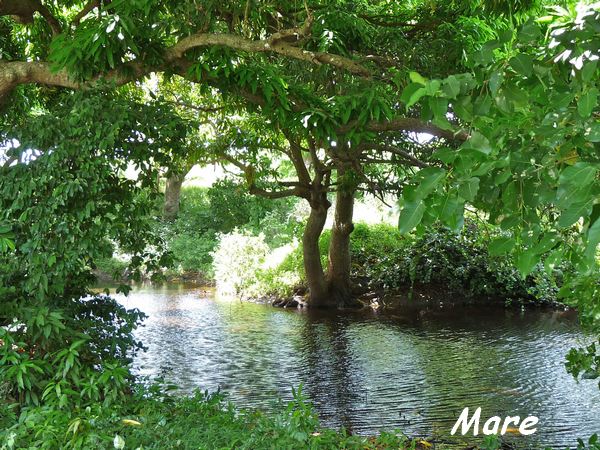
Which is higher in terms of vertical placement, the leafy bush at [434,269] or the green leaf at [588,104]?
the green leaf at [588,104]

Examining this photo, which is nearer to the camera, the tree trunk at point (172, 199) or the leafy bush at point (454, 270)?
the leafy bush at point (454, 270)

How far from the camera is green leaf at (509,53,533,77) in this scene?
1684 mm

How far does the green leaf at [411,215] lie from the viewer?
1557 mm

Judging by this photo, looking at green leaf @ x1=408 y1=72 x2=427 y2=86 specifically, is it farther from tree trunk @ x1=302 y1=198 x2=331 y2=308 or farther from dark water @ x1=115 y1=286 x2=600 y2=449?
tree trunk @ x1=302 y1=198 x2=331 y2=308

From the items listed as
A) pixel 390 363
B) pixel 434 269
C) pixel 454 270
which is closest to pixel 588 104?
pixel 390 363

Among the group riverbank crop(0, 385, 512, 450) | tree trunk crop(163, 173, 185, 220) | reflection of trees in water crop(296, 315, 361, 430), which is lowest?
reflection of trees in water crop(296, 315, 361, 430)

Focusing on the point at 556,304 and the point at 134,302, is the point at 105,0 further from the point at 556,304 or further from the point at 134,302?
the point at 556,304

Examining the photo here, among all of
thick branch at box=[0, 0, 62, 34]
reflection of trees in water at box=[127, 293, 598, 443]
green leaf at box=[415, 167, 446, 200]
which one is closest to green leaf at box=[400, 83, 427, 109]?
green leaf at box=[415, 167, 446, 200]

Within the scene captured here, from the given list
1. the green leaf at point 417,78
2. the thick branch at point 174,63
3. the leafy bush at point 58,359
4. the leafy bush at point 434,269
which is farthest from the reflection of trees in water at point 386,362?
the green leaf at point 417,78

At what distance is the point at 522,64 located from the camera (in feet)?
5.53

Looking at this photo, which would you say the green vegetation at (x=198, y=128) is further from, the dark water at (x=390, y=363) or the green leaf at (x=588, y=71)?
the dark water at (x=390, y=363)

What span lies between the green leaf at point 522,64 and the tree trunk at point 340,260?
1084 centimetres

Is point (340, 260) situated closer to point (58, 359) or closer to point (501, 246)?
point (58, 359)

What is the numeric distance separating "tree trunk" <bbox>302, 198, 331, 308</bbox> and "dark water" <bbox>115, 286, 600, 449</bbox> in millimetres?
629
